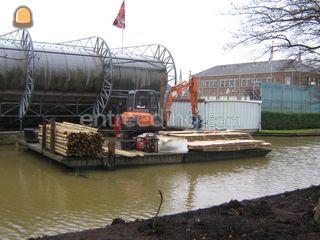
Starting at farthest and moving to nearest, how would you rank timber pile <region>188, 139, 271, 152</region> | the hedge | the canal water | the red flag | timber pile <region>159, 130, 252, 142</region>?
1. the hedge
2. the red flag
3. timber pile <region>159, 130, 252, 142</region>
4. timber pile <region>188, 139, 271, 152</region>
5. the canal water

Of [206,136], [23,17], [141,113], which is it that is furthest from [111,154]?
[23,17]

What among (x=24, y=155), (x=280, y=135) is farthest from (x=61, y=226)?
(x=280, y=135)

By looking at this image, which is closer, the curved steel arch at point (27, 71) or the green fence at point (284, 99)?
the curved steel arch at point (27, 71)

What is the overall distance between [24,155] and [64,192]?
6950 mm

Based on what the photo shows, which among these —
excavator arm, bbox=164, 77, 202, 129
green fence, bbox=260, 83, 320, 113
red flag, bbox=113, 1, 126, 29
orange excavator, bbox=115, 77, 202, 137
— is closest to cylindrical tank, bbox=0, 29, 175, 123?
excavator arm, bbox=164, 77, 202, 129

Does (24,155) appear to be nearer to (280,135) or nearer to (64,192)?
(64,192)

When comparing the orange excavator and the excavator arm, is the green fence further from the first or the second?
the orange excavator

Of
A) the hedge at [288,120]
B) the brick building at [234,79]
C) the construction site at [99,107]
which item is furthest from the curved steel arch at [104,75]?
the brick building at [234,79]

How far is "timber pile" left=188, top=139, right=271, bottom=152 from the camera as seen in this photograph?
1669 cm

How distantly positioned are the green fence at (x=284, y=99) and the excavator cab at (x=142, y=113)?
17.9 meters

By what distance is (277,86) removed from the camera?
36250 millimetres

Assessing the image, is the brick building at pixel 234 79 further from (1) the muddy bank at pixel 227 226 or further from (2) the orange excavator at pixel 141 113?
(1) the muddy bank at pixel 227 226

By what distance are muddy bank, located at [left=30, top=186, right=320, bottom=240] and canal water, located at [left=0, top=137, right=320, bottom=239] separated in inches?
80.8

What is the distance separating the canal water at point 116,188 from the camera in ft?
28.7
